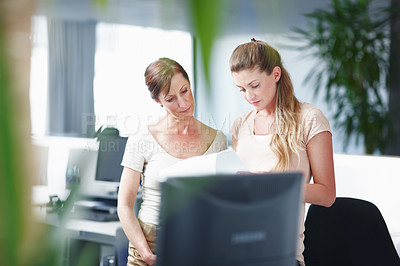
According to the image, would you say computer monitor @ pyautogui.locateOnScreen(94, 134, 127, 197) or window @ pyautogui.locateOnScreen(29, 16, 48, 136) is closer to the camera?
window @ pyautogui.locateOnScreen(29, 16, 48, 136)

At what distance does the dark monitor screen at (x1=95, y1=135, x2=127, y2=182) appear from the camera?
2.78m

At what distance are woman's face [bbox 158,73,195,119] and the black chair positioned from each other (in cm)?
74

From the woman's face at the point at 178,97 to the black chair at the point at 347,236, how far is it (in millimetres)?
738

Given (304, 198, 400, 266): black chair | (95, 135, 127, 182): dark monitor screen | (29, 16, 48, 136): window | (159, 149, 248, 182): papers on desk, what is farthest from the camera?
(95, 135, 127, 182): dark monitor screen

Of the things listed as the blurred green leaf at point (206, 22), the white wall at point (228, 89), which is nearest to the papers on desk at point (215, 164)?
the white wall at point (228, 89)

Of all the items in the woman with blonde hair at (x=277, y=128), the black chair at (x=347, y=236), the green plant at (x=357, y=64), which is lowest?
the black chair at (x=347, y=236)

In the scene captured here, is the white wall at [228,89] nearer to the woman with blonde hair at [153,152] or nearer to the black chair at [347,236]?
the woman with blonde hair at [153,152]

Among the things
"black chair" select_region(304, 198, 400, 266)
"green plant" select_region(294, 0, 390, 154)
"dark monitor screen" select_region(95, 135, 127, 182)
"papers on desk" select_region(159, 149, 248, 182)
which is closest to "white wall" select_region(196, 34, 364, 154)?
"papers on desk" select_region(159, 149, 248, 182)

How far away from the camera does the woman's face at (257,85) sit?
5.58ft

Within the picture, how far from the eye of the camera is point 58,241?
33 centimetres

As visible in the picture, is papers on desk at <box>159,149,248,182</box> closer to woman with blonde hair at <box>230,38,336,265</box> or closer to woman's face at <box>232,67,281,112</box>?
woman with blonde hair at <box>230,38,336,265</box>

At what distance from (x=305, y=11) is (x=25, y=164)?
5.72 metres

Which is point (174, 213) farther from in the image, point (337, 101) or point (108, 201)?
point (337, 101)

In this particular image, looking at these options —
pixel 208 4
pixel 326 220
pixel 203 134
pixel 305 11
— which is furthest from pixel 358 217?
pixel 305 11
